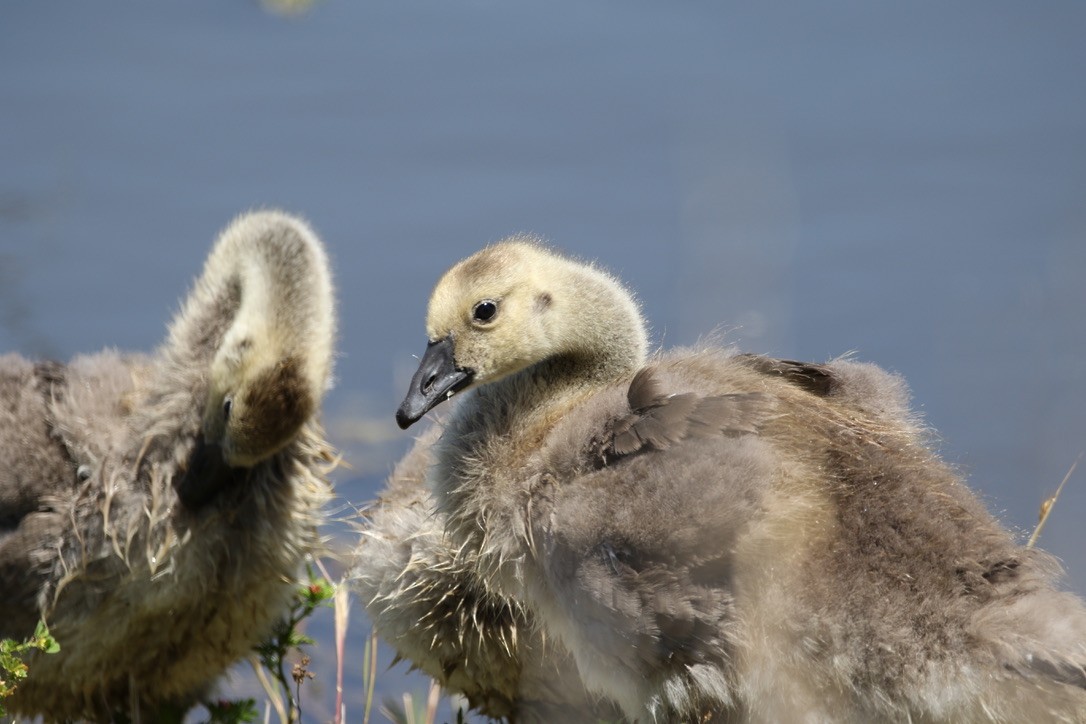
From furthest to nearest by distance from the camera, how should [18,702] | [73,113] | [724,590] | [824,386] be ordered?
[73,113] < [18,702] < [824,386] < [724,590]

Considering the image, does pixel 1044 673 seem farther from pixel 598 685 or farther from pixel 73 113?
pixel 73 113

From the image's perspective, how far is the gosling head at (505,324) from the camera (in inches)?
141

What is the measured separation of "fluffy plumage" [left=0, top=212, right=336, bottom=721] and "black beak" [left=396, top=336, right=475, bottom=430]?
0.64 m

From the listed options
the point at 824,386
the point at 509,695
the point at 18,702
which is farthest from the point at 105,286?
the point at 824,386

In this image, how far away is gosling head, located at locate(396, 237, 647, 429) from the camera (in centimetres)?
359

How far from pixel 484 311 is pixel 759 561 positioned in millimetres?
1050

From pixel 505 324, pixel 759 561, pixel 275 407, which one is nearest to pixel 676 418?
pixel 759 561

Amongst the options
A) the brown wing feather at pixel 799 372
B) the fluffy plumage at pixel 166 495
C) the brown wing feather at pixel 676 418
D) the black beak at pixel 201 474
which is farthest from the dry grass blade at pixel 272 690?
the brown wing feather at pixel 799 372

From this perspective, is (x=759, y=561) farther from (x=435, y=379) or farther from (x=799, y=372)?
(x=435, y=379)

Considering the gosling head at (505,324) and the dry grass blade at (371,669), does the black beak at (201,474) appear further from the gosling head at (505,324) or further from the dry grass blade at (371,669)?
the gosling head at (505,324)

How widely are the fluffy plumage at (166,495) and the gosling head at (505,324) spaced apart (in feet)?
2.18

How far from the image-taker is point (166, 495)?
13.2ft

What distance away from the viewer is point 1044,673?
270 cm

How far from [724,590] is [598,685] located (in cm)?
42
